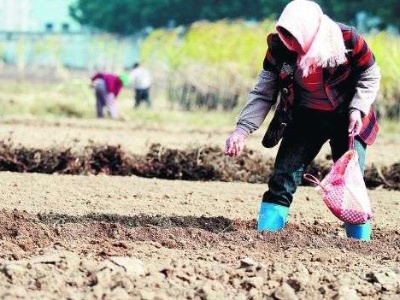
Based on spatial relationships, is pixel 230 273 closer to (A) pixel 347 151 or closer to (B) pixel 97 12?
(A) pixel 347 151

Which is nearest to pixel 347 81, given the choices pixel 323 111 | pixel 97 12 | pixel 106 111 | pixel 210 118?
pixel 323 111

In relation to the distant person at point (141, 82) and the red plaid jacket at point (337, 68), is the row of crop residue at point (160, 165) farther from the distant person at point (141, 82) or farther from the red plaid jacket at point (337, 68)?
the distant person at point (141, 82)

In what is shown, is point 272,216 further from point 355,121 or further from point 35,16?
point 35,16

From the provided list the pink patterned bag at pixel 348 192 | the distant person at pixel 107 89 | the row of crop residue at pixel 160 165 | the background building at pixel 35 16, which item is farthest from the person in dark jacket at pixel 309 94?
the background building at pixel 35 16

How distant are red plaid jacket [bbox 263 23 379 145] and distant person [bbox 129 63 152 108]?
1719 cm

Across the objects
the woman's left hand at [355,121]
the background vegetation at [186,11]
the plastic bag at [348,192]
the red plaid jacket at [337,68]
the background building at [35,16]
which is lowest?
the background building at [35,16]

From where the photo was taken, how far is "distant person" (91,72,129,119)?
1811cm

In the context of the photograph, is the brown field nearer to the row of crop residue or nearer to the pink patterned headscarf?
the pink patterned headscarf

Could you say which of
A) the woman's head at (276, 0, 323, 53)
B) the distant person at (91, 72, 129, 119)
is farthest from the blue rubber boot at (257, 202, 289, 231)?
the distant person at (91, 72, 129, 119)

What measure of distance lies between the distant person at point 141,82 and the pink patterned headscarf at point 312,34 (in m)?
17.5

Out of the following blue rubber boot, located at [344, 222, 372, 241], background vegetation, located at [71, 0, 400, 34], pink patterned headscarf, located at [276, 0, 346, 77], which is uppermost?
pink patterned headscarf, located at [276, 0, 346, 77]

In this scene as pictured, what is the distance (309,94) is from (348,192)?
572 millimetres

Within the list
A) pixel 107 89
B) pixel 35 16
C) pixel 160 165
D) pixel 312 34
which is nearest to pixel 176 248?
pixel 312 34

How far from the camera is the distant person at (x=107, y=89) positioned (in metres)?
18.1
